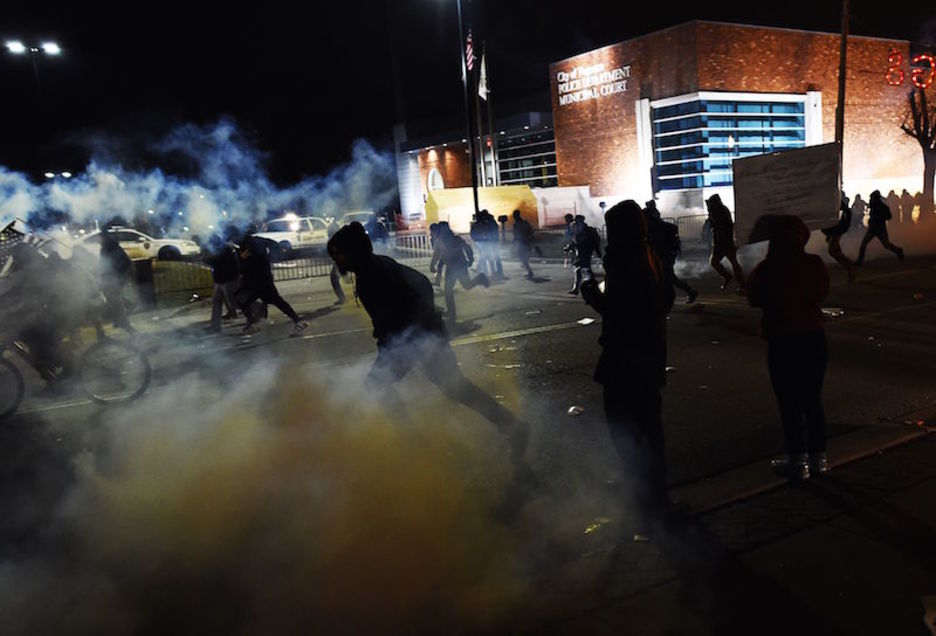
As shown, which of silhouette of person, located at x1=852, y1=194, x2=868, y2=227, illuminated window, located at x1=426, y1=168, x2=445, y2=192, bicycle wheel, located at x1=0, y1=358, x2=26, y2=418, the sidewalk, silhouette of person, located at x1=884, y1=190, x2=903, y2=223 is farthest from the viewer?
illuminated window, located at x1=426, y1=168, x2=445, y2=192

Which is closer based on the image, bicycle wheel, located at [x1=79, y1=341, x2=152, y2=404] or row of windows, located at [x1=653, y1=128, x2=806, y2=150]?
bicycle wheel, located at [x1=79, y1=341, x2=152, y2=404]

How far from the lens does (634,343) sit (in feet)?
12.3

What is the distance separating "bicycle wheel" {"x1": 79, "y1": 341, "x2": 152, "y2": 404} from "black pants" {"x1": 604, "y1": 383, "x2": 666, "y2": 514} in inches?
207

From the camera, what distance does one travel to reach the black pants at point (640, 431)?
12.4 feet

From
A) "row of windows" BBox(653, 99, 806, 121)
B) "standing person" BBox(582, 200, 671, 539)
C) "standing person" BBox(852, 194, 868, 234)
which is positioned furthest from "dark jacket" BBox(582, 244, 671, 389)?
"row of windows" BBox(653, 99, 806, 121)

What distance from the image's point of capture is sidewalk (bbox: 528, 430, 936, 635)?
3004 millimetres

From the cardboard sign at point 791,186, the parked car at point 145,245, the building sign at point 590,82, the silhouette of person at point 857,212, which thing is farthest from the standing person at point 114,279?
the building sign at point 590,82

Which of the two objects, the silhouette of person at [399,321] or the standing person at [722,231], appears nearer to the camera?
the silhouette of person at [399,321]

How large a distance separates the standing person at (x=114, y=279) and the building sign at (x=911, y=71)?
2693 centimetres

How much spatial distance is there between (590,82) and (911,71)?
536 inches

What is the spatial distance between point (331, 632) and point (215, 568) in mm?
943

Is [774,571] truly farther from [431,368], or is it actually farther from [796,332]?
[431,368]

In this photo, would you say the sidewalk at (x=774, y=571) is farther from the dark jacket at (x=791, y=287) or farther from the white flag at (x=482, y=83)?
the white flag at (x=482, y=83)

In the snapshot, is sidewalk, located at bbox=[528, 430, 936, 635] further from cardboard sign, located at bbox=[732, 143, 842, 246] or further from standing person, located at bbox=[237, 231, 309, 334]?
standing person, located at bbox=[237, 231, 309, 334]
